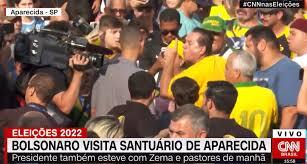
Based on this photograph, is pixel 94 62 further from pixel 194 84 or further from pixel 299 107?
pixel 299 107

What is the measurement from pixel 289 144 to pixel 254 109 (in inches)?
20.2

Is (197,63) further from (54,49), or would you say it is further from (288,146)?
(54,49)

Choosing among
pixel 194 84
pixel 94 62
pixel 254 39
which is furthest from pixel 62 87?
pixel 254 39

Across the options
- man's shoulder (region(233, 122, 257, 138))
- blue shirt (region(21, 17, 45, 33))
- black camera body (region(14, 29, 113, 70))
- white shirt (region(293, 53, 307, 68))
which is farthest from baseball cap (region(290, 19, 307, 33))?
blue shirt (region(21, 17, 45, 33))

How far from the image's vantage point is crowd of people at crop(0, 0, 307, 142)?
1016 cm

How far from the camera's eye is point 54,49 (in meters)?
10.6

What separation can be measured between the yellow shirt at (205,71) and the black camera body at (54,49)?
785 millimetres

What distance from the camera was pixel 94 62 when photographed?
34.6 ft

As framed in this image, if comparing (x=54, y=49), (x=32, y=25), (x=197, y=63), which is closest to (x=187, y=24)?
(x=197, y=63)

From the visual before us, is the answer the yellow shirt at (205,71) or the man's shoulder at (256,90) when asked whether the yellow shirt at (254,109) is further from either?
the yellow shirt at (205,71)

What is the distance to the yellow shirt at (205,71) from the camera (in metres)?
10.5

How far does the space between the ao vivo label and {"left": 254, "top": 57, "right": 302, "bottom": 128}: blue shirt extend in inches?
6.6

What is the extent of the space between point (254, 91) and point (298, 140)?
25.5 inches

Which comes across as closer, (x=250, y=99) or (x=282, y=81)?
(x=250, y=99)
